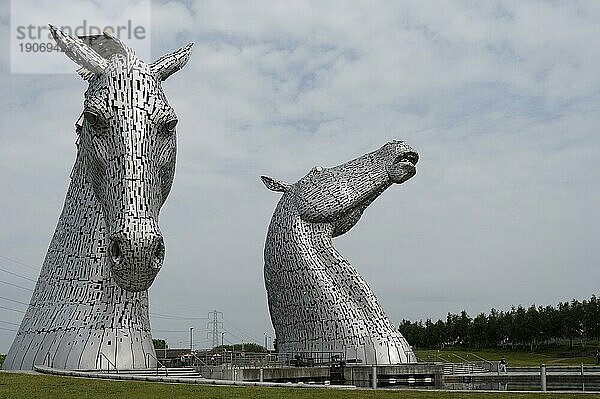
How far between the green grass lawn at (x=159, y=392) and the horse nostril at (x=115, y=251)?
2740mm

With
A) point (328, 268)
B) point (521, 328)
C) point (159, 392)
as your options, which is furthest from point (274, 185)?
point (521, 328)

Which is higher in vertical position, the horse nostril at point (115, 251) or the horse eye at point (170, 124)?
the horse eye at point (170, 124)

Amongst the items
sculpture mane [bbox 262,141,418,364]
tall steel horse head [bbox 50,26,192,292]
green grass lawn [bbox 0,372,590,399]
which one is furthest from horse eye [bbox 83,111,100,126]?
sculpture mane [bbox 262,141,418,364]

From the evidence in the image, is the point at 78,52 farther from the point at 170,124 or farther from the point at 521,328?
the point at 521,328

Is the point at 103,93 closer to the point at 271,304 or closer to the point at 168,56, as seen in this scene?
the point at 168,56

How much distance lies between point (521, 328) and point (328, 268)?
36.9 m

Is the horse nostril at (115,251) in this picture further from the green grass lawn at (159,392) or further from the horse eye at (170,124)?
the horse eye at (170,124)

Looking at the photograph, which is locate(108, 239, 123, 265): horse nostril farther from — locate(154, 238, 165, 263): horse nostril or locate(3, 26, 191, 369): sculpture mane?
locate(154, 238, 165, 263): horse nostril

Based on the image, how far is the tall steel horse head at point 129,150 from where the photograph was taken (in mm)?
15688

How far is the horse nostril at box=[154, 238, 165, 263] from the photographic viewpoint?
51.9ft

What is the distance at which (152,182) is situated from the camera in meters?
16.3

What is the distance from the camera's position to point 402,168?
28.1m

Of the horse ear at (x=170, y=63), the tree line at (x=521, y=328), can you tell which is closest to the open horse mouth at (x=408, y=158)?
the horse ear at (x=170, y=63)

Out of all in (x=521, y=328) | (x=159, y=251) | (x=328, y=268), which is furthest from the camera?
(x=521, y=328)
